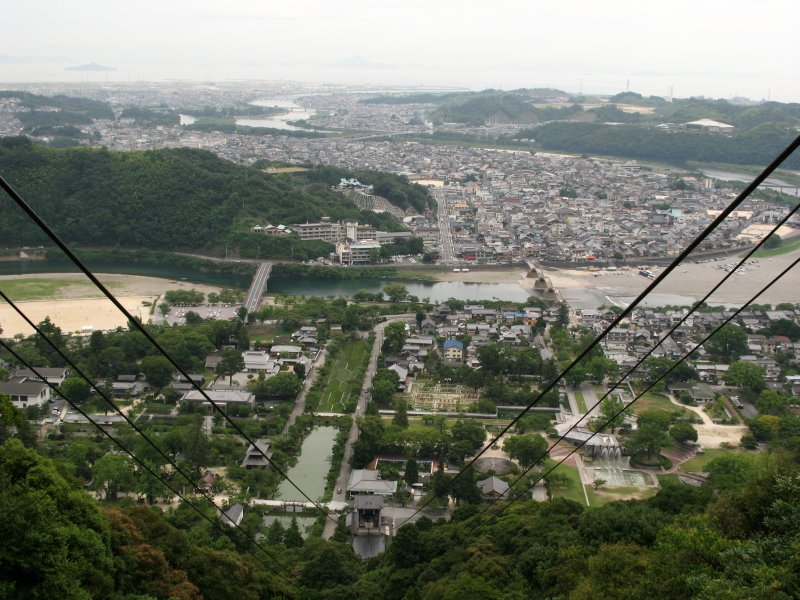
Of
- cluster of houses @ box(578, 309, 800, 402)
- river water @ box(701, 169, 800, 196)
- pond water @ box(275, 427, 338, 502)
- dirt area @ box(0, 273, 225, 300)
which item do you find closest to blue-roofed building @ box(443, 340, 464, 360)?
cluster of houses @ box(578, 309, 800, 402)

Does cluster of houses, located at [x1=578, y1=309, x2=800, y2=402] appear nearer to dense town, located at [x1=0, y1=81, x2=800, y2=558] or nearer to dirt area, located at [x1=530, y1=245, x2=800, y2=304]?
dense town, located at [x1=0, y1=81, x2=800, y2=558]

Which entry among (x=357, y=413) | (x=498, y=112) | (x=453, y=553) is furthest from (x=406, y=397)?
(x=498, y=112)

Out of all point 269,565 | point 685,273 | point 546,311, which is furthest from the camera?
point 685,273

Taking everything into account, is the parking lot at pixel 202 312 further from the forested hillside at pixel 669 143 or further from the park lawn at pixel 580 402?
the forested hillside at pixel 669 143

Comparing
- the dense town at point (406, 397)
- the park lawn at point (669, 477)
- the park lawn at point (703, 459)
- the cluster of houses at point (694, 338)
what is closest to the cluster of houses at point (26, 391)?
the dense town at point (406, 397)

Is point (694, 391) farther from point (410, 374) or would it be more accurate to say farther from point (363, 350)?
point (363, 350)

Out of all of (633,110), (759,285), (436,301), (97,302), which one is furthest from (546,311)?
(633,110)
